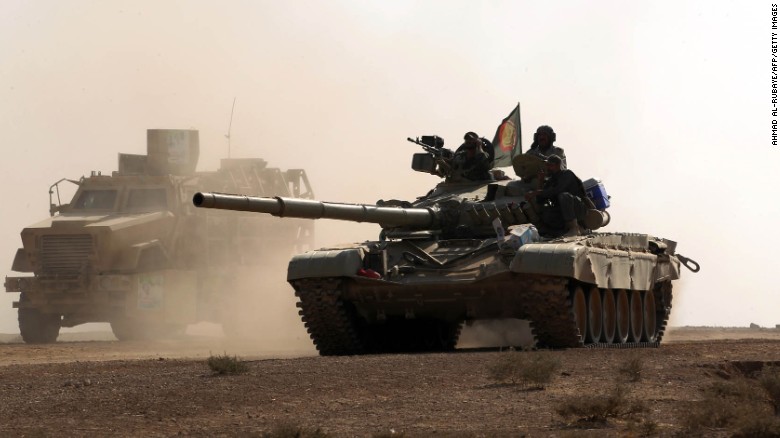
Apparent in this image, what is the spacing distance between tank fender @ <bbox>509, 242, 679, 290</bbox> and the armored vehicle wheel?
14.3m

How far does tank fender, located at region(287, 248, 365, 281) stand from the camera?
1773cm

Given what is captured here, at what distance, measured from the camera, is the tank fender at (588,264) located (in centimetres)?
1659

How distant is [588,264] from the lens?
686 inches

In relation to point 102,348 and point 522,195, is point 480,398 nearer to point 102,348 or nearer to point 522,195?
point 522,195

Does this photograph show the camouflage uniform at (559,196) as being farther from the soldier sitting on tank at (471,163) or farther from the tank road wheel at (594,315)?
the soldier sitting on tank at (471,163)

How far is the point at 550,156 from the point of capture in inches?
760

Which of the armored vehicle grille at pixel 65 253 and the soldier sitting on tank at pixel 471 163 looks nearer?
the soldier sitting on tank at pixel 471 163

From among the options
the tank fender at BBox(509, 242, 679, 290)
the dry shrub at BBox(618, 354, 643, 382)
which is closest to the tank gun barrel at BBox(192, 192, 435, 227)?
the tank fender at BBox(509, 242, 679, 290)

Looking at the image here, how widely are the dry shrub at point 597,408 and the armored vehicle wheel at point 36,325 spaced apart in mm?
21988

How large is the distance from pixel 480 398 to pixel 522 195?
876 centimetres

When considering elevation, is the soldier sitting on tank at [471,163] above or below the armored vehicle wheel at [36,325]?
above

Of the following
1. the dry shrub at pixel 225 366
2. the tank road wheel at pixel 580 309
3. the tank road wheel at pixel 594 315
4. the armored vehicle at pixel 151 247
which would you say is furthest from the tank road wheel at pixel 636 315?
the armored vehicle at pixel 151 247

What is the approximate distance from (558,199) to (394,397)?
26.5ft

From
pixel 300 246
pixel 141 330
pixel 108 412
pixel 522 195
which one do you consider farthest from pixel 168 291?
pixel 108 412
